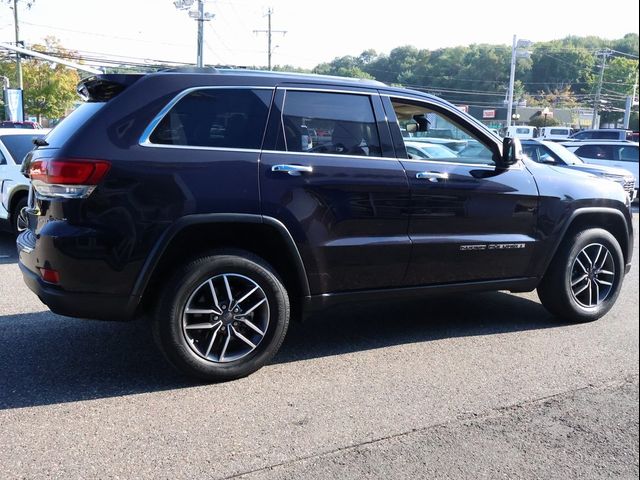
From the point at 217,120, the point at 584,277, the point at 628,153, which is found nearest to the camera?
the point at 217,120

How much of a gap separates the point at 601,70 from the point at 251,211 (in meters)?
14.1

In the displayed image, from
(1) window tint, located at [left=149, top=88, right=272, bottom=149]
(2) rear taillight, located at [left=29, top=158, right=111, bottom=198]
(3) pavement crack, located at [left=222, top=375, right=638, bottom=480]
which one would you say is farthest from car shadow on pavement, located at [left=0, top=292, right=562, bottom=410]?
(1) window tint, located at [left=149, top=88, right=272, bottom=149]

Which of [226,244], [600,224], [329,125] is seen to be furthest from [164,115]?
[600,224]

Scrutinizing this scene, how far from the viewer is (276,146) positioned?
12.4 ft

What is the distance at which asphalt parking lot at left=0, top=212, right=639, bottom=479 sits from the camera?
2838 mm

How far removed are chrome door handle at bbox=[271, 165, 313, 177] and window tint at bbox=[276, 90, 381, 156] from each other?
0.14 metres

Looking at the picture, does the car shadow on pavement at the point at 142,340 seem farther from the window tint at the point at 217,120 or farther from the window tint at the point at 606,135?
the window tint at the point at 606,135

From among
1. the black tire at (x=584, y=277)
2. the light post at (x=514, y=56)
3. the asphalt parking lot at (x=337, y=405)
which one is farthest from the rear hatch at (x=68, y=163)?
the light post at (x=514, y=56)

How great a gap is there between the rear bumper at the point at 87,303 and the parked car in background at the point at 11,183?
15.7 feet

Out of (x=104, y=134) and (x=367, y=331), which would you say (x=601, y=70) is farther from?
(x=104, y=134)

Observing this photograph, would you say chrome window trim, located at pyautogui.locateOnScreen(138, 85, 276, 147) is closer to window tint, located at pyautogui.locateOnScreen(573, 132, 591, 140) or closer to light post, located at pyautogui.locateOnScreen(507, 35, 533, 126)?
light post, located at pyautogui.locateOnScreen(507, 35, 533, 126)

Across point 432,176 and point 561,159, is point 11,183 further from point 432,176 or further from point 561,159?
point 561,159

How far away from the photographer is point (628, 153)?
52.9ft

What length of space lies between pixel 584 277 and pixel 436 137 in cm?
183
